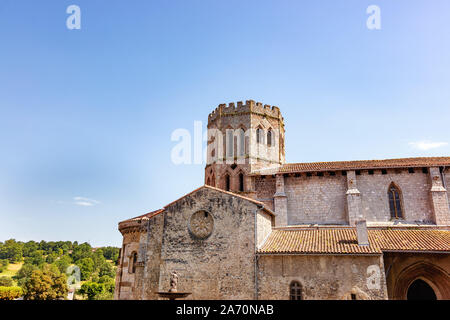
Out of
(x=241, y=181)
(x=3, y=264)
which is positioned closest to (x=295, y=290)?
(x=241, y=181)

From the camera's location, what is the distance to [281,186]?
2355cm

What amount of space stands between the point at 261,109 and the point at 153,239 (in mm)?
15269

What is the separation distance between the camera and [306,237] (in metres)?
18.3

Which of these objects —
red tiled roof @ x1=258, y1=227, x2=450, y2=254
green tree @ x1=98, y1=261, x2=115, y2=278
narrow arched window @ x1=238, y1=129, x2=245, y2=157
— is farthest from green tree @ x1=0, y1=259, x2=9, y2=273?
red tiled roof @ x1=258, y1=227, x2=450, y2=254

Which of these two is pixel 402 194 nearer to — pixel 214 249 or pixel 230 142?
pixel 214 249

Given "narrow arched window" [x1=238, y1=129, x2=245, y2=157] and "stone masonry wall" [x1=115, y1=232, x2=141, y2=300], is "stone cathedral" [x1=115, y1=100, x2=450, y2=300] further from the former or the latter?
"narrow arched window" [x1=238, y1=129, x2=245, y2=157]

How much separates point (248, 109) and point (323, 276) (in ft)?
53.9

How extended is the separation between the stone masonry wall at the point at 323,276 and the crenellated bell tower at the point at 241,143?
10.5 metres

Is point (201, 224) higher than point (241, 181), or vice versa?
point (241, 181)

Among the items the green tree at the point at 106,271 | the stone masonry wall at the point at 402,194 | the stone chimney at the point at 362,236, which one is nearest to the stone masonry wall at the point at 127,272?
the stone chimney at the point at 362,236

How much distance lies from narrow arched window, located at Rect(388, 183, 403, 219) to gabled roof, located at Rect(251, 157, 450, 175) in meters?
1.57

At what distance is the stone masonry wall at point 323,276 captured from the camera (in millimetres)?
14961

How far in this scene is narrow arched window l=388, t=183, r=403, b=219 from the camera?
21306mm
